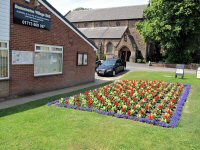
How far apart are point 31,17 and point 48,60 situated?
259 cm

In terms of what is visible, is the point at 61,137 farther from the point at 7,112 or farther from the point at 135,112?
the point at 135,112

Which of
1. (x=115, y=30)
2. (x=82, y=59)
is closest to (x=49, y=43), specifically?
(x=82, y=59)

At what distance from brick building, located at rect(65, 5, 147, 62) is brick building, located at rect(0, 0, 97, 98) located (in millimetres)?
30129

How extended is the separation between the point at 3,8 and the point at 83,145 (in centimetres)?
683

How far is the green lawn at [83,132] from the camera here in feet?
15.4

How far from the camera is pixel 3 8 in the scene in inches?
332

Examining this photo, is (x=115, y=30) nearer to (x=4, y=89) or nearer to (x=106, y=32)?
(x=106, y=32)

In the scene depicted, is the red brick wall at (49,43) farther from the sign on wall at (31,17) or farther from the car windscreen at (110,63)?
the car windscreen at (110,63)


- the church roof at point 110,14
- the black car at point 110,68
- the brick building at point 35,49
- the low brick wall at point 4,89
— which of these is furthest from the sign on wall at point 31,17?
the church roof at point 110,14

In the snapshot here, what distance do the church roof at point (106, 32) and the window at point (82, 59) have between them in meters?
32.0

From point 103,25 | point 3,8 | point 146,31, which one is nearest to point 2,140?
point 3,8

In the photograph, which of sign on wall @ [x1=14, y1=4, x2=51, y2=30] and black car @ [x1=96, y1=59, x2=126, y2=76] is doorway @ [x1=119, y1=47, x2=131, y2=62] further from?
sign on wall @ [x1=14, y1=4, x2=51, y2=30]

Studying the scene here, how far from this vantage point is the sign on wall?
9117 mm

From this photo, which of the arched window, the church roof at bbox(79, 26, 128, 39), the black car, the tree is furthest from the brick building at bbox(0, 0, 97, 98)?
the church roof at bbox(79, 26, 128, 39)
